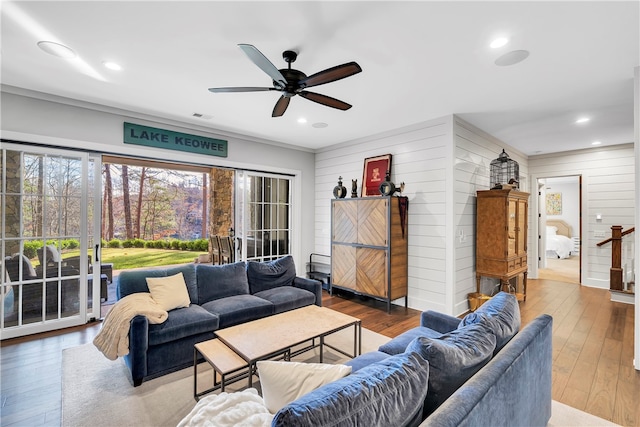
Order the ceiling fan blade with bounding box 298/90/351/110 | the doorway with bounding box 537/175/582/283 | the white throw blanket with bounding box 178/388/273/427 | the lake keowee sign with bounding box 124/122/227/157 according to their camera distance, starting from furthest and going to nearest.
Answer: the doorway with bounding box 537/175/582/283 → the lake keowee sign with bounding box 124/122/227/157 → the ceiling fan blade with bounding box 298/90/351/110 → the white throw blanket with bounding box 178/388/273/427

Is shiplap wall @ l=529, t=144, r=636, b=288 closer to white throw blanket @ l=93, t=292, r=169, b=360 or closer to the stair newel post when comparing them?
the stair newel post

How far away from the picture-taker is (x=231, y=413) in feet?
3.76

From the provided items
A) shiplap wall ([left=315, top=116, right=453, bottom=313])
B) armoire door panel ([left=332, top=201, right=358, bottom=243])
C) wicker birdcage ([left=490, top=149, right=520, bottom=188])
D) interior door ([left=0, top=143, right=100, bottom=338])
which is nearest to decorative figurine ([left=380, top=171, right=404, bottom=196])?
shiplap wall ([left=315, top=116, right=453, bottom=313])

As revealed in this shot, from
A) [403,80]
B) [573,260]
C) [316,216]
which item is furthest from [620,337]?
[573,260]

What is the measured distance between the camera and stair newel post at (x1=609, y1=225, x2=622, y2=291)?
4.73 meters

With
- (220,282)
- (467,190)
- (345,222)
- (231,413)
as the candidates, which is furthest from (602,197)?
(231,413)

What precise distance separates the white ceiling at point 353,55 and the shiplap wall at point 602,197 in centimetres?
185

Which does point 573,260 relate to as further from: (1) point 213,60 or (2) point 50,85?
(2) point 50,85

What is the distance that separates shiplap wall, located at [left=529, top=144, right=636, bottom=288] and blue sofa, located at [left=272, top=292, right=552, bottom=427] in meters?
5.35

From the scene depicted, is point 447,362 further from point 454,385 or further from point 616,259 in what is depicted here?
point 616,259

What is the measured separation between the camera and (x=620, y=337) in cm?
336

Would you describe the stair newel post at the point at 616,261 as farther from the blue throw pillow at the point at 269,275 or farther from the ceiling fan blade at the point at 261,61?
the ceiling fan blade at the point at 261,61

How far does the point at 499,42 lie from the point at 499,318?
2105 mm

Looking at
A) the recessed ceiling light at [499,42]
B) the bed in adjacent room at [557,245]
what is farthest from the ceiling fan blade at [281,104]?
the bed in adjacent room at [557,245]
